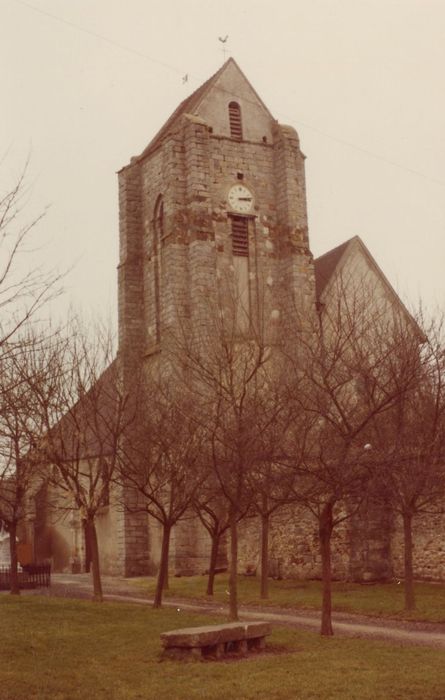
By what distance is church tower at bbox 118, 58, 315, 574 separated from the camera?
3516 centimetres

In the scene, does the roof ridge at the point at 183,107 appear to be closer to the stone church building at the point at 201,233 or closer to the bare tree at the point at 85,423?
the stone church building at the point at 201,233

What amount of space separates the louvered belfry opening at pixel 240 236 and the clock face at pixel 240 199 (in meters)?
0.42

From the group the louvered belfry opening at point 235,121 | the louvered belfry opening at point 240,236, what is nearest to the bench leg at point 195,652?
the louvered belfry opening at point 240,236

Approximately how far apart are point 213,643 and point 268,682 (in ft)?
7.25

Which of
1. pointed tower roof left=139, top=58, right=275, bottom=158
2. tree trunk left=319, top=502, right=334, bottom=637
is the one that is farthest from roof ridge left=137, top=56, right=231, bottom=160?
tree trunk left=319, top=502, right=334, bottom=637

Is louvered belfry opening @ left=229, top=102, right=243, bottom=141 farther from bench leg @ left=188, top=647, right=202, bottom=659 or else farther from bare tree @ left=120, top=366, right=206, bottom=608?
bench leg @ left=188, top=647, right=202, bottom=659

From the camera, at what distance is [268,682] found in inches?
407

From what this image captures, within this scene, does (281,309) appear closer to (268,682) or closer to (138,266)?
(138,266)

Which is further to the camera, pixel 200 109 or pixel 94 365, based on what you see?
pixel 200 109

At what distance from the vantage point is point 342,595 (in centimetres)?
2262

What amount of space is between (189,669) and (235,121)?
30.5 meters

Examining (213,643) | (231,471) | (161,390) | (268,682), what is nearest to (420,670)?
(268,682)

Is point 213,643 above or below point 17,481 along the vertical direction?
below

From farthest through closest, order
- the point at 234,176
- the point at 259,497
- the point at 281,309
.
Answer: the point at 234,176
the point at 281,309
the point at 259,497
